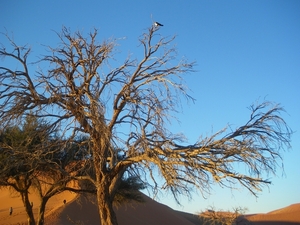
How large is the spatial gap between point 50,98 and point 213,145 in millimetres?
4213

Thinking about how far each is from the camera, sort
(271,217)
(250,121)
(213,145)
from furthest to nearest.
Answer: (271,217) → (250,121) → (213,145)

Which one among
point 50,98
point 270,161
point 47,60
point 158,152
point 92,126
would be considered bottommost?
point 270,161

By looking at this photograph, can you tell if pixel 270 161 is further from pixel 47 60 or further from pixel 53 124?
pixel 47 60

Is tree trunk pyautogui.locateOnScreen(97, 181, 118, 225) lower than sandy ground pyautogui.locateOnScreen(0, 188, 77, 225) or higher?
lower

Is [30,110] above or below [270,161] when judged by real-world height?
above

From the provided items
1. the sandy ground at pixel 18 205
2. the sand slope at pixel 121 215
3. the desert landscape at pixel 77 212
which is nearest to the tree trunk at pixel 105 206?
the desert landscape at pixel 77 212

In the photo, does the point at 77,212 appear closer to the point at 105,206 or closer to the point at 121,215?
the point at 121,215

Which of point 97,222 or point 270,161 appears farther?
point 97,222

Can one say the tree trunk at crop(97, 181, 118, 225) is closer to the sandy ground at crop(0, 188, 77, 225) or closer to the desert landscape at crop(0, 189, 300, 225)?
the desert landscape at crop(0, 189, 300, 225)

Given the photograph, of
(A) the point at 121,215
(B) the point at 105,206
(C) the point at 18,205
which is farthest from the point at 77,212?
(B) the point at 105,206

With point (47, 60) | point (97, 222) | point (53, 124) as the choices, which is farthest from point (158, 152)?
point (97, 222)

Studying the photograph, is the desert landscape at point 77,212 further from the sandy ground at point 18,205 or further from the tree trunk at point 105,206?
the tree trunk at point 105,206

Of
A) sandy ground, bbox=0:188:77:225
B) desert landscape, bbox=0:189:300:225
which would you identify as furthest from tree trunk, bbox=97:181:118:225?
sandy ground, bbox=0:188:77:225

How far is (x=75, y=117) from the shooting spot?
10.9 m
